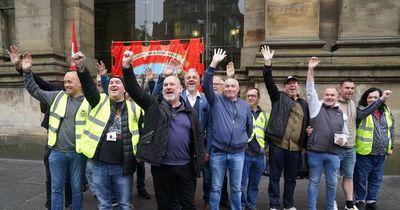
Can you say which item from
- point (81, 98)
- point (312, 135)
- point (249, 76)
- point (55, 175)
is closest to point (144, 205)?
point (55, 175)

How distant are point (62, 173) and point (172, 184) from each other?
1437mm

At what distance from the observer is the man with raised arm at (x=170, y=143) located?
10.5ft

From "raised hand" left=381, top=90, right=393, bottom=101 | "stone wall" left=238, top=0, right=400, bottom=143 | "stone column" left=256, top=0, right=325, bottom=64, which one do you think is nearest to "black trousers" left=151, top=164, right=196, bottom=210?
"raised hand" left=381, top=90, right=393, bottom=101

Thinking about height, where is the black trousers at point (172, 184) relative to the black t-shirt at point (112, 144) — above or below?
below

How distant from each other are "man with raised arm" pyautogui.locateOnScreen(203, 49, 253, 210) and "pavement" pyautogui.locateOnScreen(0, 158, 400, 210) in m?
0.92

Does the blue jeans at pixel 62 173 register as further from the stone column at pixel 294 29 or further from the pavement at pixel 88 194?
the stone column at pixel 294 29

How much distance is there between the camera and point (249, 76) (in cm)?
733

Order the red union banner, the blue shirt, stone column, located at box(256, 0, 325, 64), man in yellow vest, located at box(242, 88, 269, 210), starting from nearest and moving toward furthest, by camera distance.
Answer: the blue shirt, man in yellow vest, located at box(242, 88, 269, 210), stone column, located at box(256, 0, 325, 64), the red union banner

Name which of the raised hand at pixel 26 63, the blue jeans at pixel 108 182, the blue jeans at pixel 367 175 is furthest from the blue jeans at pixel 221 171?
the raised hand at pixel 26 63

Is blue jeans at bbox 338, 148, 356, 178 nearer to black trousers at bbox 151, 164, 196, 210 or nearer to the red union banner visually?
black trousers at bbox 151, 164, 196, 210

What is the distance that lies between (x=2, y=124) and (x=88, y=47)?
2999mm

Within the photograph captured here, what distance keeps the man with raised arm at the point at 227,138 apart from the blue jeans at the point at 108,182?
43.7 inches

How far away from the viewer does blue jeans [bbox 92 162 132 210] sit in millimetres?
3547

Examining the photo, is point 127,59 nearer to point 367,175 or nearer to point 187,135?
point 187,135
